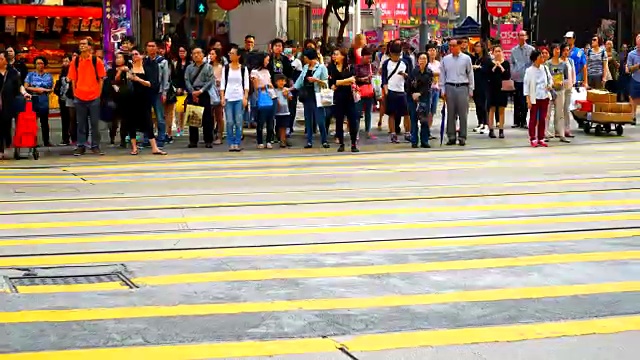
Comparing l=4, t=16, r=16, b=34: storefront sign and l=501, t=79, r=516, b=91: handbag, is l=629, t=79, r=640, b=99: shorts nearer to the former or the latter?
l=501, t=79, r=516, b=91: handbag

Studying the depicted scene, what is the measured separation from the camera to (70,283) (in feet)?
25.7

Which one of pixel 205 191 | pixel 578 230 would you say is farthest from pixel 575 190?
pixel 205 191

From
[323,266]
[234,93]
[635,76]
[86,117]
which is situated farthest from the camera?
[635,76]

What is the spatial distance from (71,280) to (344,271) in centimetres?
204

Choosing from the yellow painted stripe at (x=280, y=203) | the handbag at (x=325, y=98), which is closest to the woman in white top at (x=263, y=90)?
the handbag at (x=325, y=98)

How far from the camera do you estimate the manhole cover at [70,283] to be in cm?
764

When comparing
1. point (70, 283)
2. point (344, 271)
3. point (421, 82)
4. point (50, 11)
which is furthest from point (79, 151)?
point (344, 271)

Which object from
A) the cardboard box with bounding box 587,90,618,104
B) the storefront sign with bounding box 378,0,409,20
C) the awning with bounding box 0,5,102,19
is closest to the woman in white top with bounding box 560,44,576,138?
the cardboard box with bounding box 587,90,618,104

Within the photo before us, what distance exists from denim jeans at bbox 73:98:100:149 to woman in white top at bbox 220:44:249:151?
7.07 ft

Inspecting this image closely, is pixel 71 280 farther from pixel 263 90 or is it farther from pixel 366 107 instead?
pixel 366 107

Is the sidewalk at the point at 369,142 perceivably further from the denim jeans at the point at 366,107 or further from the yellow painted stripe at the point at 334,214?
the yellow painted stripe at the point at 334,214

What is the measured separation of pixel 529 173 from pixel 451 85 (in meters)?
4.46

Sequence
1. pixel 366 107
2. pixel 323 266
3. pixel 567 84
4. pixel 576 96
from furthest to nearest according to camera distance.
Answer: pixel 576 96 → pixel 366 107 → pixel 567 84 → pixel 323 266

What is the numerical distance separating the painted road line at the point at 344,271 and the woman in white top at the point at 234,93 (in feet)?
33.1
